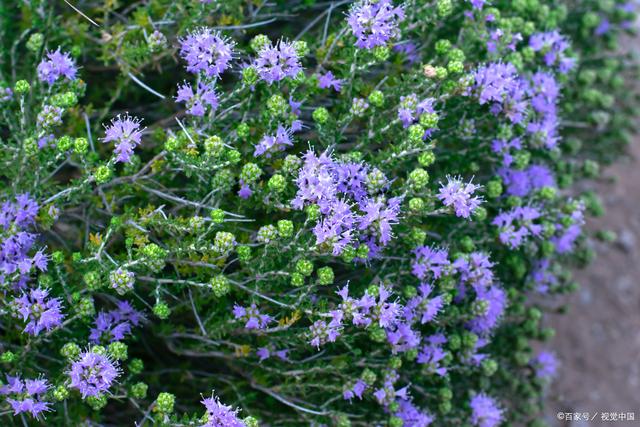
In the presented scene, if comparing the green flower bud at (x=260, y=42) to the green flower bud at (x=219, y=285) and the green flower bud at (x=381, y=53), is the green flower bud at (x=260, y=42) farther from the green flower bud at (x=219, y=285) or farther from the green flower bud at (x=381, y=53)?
the green flower bud at (x=219, y=285)

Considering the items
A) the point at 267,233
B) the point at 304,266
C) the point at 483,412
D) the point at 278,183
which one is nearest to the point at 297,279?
the point at 304,266

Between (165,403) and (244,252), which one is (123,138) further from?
(165,403)

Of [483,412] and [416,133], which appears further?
[483,412]

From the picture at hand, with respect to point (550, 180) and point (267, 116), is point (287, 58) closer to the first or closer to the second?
point (267, 116)

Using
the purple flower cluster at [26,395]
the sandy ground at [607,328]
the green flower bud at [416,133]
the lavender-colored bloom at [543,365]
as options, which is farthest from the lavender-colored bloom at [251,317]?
the sandy ground at [607,328]

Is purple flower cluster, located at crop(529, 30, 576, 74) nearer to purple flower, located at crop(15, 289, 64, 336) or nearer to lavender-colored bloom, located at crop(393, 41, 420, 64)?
lavender-colored bloom, located at crop(393, 41, 420, 64)

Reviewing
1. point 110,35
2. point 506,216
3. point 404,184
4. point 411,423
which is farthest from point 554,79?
point 110,35
